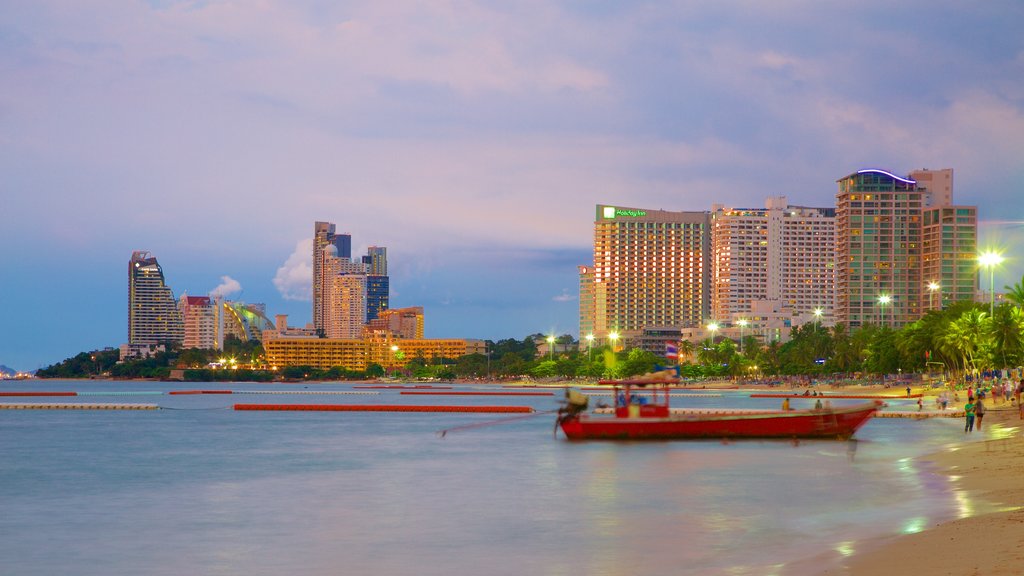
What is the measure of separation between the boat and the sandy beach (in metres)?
18.0

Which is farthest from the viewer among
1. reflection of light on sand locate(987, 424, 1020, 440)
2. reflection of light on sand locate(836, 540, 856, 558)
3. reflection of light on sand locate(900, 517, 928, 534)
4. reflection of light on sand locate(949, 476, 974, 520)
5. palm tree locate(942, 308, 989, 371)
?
palm tree locate(942, 308, 989, 371)

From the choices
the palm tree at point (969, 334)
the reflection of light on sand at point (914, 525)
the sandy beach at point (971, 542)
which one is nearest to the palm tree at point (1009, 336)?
the palm tree at point (969, 334)

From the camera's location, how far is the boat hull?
5247cm

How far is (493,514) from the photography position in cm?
3322

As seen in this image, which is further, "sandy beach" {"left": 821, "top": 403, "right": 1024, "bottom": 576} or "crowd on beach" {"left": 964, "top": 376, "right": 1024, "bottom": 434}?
"crowd on beach" {"left": 964, "top": 376, "right": 1024, "bottom": 434}

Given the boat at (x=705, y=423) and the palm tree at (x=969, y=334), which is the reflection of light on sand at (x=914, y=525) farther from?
the palm tree at (x=969, y=334)

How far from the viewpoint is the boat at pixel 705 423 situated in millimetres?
52469

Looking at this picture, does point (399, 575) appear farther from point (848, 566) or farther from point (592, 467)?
point (592, 467)

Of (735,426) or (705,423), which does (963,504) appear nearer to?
(705,423)

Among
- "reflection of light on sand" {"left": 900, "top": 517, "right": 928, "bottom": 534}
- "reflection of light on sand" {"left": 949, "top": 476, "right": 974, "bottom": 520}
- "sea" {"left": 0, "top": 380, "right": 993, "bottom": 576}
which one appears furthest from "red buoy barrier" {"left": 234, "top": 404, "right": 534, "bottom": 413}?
"reflection of light on sand" {"left": 900, "top": 517, "right": 928, "bottom": 534}

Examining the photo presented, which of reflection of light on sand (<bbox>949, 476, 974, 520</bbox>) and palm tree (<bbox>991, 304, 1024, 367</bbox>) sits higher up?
palm tree (<bbox>991, 304, 1024, 367</bbox>)

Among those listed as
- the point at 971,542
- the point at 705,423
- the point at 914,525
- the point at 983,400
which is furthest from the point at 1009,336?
the point at 971,542

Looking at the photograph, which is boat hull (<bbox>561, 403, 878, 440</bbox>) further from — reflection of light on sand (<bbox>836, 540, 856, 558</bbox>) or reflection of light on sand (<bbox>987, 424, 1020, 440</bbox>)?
reflection of light on sand (<bbox>836, 540, 856, 558</bbox>)

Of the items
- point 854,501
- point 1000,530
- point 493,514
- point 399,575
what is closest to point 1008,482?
point 854,501
